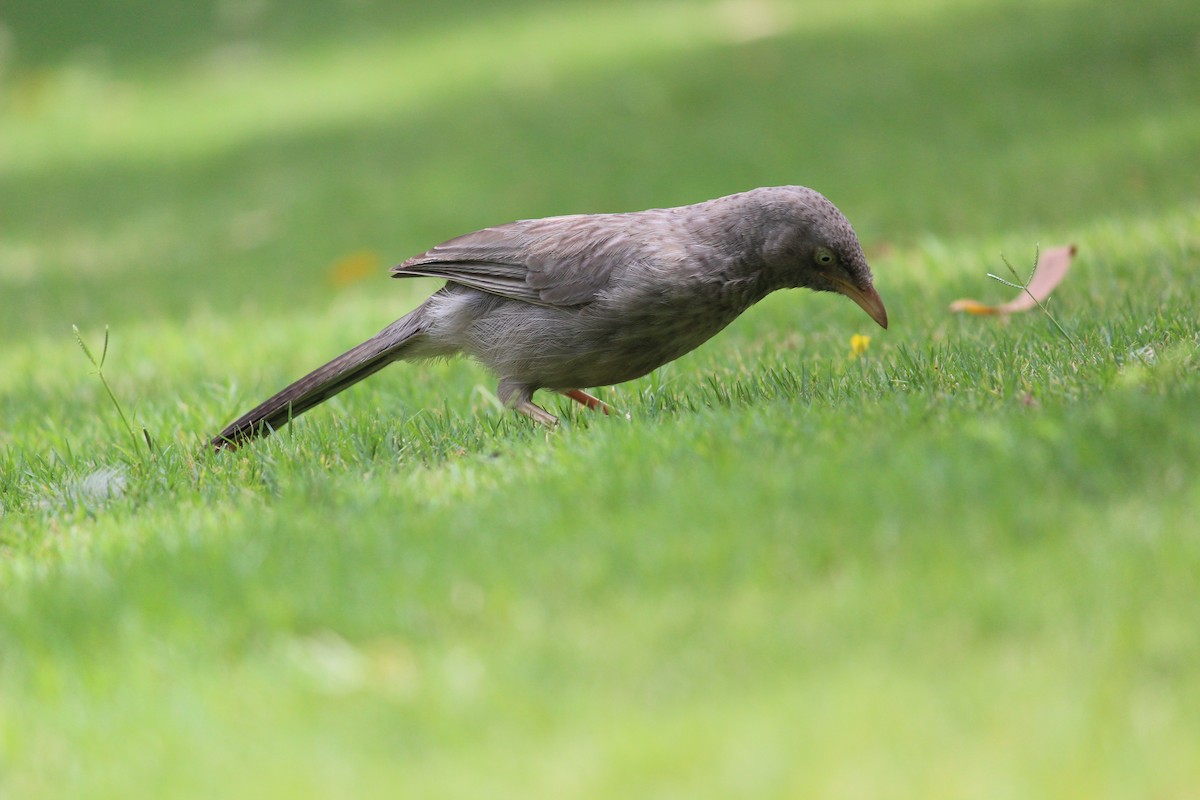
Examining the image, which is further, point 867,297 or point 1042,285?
point 1042,285

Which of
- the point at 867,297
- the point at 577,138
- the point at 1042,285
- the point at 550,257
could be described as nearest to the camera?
the point at 867,297

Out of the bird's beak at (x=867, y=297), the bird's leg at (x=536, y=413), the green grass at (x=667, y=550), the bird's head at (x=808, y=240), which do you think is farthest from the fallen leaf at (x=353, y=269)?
the bird's beak at (x=867, y=297)

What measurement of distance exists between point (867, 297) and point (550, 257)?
1356 mm

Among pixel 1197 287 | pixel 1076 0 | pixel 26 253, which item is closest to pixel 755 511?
pixel 1197 287

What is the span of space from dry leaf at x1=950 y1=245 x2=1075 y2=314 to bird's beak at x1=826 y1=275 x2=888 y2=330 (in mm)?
1290

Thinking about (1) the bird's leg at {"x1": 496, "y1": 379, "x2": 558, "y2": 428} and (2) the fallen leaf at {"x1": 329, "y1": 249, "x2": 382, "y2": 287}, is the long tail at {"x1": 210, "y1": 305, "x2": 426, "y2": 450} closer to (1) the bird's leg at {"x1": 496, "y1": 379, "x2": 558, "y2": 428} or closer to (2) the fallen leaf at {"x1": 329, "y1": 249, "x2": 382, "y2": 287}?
(1) the bird's leg at {"x1": 496, "y1": 379, "x2": 558, "y2": 428}

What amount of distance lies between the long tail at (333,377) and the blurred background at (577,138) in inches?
129

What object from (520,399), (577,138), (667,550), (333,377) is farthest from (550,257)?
(577,138)

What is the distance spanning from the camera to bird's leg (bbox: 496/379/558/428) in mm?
5770

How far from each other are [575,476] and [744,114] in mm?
9276

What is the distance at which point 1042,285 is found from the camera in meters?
6.84

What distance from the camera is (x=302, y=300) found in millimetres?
10297

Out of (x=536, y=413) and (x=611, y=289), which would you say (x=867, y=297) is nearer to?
(x=611, y=289)

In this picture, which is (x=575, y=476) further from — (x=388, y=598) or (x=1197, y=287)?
(x=1197, y=287)
